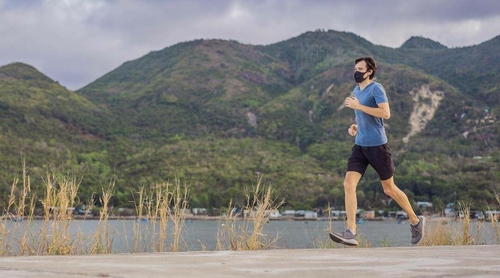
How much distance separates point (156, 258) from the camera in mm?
4672

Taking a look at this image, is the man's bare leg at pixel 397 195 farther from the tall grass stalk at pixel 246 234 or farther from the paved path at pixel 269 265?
the paved path at pixel 269 265

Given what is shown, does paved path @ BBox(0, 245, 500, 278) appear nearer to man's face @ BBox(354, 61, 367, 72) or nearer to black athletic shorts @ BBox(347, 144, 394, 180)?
black athletic shorts @ BBox(347, 144, 394, 180)

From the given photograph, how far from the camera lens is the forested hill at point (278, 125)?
283ft

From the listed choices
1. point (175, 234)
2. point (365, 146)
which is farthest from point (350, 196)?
point (175, 234)

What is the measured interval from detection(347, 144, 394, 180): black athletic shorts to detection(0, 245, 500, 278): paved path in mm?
1165

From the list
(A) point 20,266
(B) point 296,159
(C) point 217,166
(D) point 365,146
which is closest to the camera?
(A) point 20,266

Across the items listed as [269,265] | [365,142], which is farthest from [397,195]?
[269,265]

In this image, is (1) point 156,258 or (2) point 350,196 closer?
(1) point 156,258

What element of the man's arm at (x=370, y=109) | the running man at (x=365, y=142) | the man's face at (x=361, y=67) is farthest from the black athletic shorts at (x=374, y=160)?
the man's face at (x=361, y=67)

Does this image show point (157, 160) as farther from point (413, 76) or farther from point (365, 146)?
point (365, 146)

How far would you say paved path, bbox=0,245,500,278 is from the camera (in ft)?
12.3

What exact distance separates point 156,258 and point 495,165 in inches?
3328

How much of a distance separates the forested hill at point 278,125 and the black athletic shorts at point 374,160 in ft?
171

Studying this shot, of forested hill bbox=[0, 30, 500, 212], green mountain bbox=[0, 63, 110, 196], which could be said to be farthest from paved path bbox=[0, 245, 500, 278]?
green mountain bbox=[0, 63, 110, 196]
